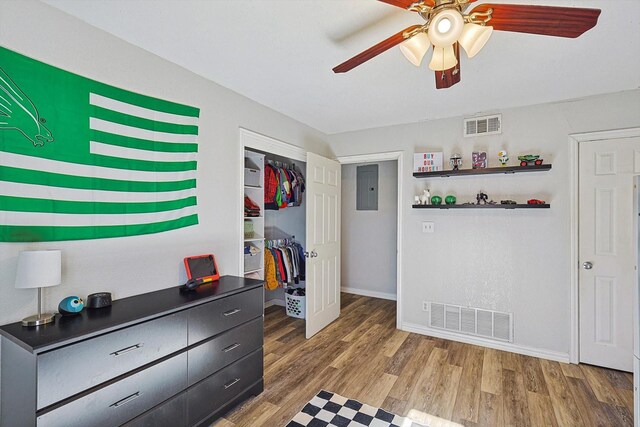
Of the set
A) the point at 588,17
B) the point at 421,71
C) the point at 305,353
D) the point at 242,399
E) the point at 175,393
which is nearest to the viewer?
the point at 588,17

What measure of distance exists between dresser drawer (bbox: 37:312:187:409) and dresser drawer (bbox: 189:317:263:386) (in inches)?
6.5

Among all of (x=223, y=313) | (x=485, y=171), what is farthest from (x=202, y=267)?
(x=485, y=171)

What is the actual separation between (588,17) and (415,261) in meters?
2.65

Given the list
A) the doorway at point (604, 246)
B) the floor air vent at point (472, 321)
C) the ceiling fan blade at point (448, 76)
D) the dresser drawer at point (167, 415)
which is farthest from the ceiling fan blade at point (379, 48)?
the floor air vent at point (472, 321)

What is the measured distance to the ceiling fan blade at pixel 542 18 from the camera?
44.2 inches

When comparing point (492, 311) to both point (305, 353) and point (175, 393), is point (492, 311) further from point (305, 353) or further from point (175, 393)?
point (175, 393)

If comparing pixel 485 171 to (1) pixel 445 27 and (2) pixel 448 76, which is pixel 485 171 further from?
(1) pixel 445 27

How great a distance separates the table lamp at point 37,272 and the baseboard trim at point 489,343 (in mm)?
3226

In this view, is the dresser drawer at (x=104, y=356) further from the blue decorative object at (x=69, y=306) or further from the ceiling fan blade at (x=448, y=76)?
the ceiling fan blade at (x=448, y=76)

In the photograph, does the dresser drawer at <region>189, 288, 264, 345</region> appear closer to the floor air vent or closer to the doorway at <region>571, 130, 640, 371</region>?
the floor air vent

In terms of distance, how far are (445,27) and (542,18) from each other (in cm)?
36

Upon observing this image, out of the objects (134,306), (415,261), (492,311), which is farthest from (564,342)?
(134,306)

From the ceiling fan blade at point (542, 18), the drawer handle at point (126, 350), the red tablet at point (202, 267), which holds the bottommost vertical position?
the drawer handle at point (126, 350)

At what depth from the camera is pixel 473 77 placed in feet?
7.68
